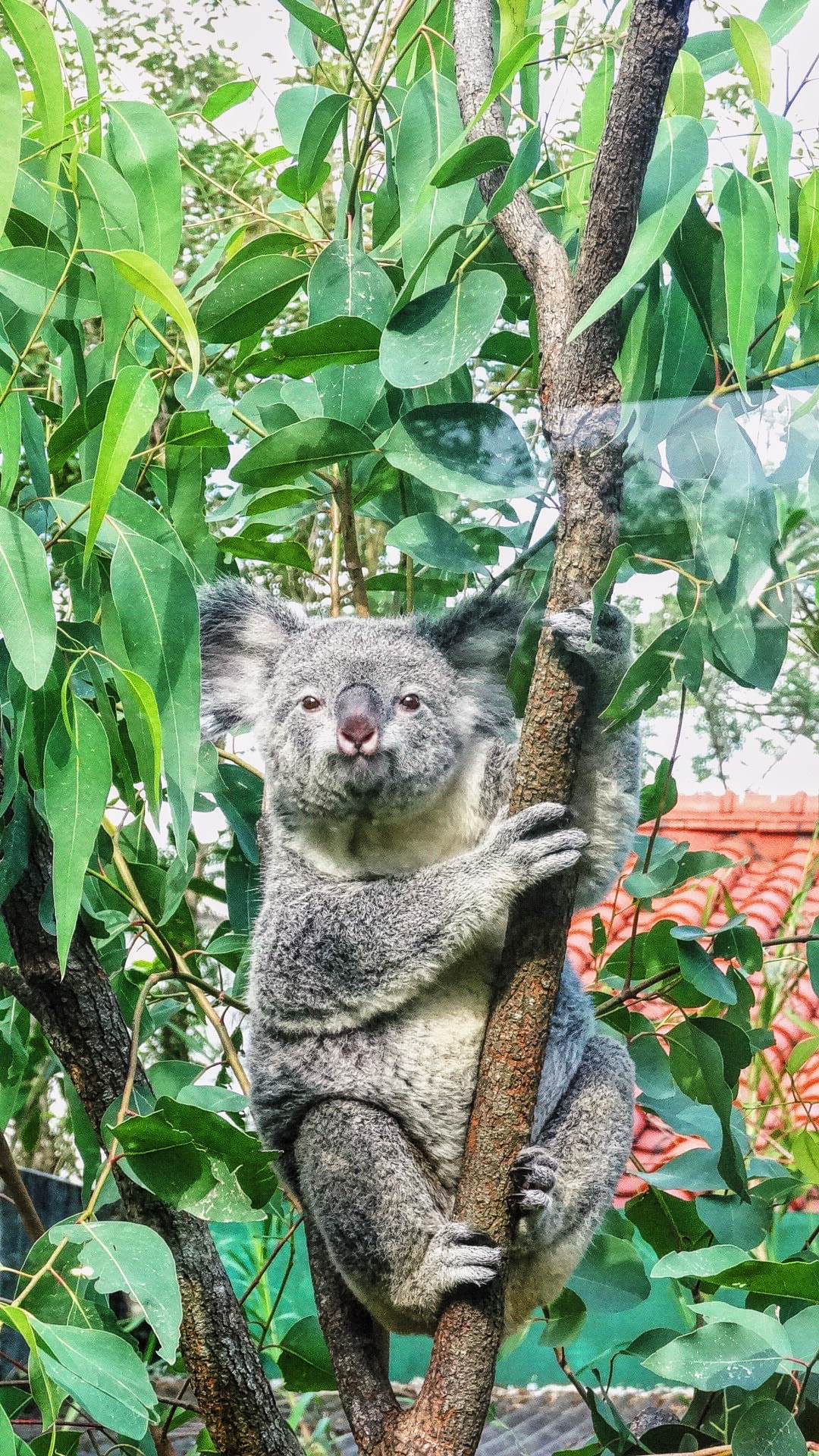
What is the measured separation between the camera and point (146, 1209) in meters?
1.75

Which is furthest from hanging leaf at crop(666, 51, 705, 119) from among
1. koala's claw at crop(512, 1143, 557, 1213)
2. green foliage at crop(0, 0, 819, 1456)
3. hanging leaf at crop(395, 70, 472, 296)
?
koala's claw at crop(512, 1143, 557, 1213)

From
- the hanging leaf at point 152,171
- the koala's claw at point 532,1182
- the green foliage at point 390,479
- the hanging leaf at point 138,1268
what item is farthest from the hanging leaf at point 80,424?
the koala's claw at point 532,1182

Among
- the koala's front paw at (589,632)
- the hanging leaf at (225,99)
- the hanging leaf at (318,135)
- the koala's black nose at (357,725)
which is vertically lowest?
the koala's black nose at (357,725)

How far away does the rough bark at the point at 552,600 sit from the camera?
1211 mm

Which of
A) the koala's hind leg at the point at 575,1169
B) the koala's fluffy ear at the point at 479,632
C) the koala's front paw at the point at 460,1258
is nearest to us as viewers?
the koala's front paw at the point at 460,1258

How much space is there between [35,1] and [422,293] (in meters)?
0.79

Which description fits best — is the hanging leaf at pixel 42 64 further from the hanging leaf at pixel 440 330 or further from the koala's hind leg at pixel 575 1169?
the koala's hind leg at pixel 575 1169

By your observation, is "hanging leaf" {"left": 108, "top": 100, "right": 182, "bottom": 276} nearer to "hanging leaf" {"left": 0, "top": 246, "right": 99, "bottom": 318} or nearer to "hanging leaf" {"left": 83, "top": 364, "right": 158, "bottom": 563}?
"hanging leaf" {"left": 0, "top": 246, "right": 99, "bottom": 318}

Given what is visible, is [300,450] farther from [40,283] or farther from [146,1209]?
[146,1209]

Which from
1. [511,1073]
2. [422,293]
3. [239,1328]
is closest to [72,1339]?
[511,1073]

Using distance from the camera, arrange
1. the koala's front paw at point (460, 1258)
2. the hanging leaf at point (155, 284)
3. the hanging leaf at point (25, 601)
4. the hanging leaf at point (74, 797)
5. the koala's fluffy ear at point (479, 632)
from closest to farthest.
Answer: the hanging leaf at point (155, 284) < the hanging leaf at point (25, 601) < the hanging leaf at point (74, 797) < the koala's front paw at point (460, 1258) < the koala's fluffy ear at point (479, 632)

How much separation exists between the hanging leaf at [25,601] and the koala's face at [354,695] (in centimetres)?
49

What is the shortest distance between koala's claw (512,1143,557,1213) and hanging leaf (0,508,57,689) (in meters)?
0.80

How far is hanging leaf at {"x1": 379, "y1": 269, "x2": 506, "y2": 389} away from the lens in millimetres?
1356
